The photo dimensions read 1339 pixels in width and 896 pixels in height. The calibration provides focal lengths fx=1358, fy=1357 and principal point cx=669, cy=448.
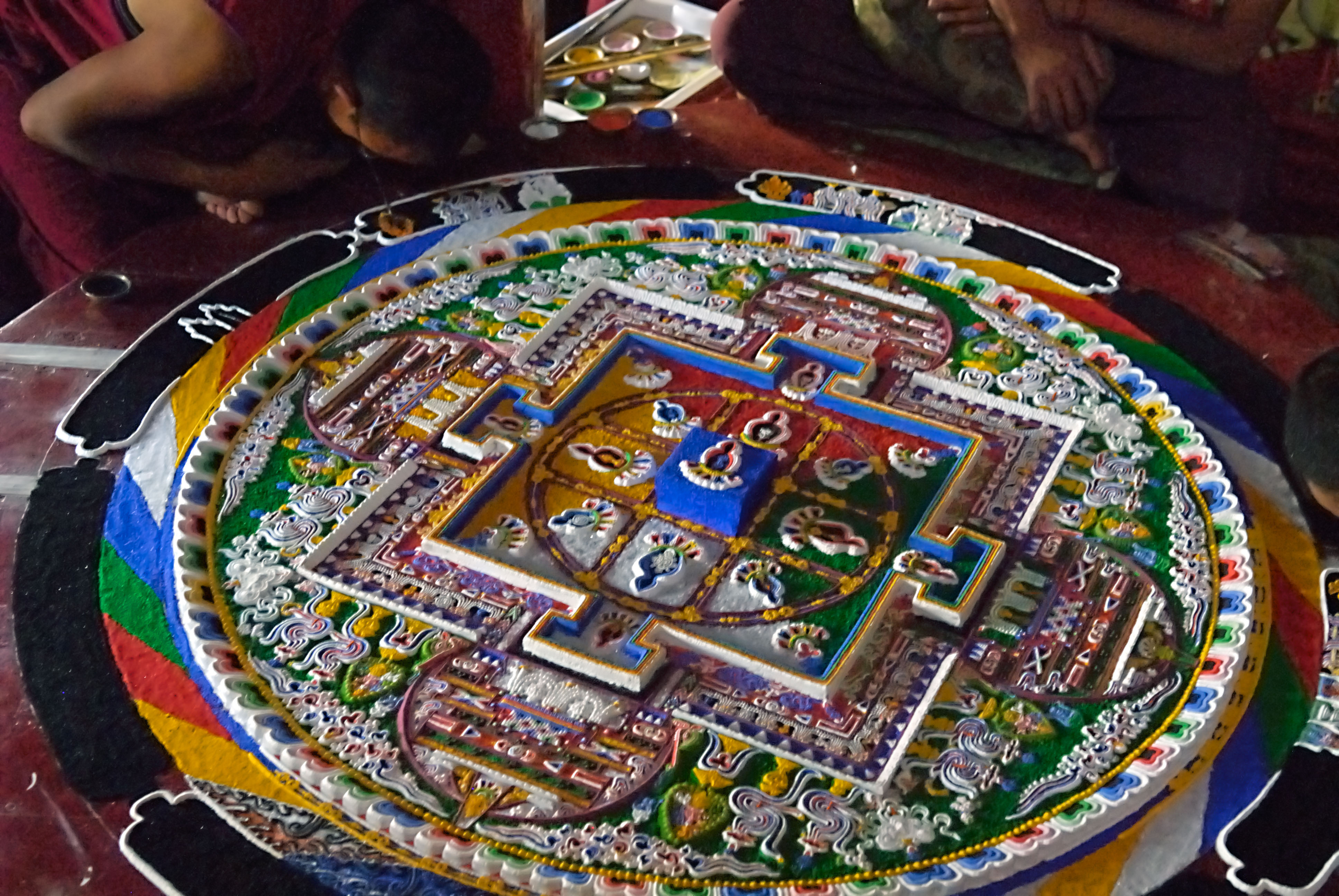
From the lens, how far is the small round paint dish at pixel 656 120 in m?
2.85

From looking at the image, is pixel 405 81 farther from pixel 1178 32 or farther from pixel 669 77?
pixel 1178 32

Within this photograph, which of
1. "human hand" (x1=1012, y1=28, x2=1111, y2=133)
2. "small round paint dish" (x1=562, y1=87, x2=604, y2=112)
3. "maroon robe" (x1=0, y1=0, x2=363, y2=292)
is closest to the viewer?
"maroon robe" (x1=0, y1=0, x2=363, y2=292)

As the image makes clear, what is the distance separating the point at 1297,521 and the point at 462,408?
127 centimetres

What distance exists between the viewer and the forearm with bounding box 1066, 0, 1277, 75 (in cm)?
248

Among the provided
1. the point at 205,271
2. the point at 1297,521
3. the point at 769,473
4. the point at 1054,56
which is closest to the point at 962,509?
the point at 769,473

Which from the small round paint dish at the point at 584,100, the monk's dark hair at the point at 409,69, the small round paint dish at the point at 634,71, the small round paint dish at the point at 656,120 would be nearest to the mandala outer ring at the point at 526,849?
the monk's dark hair at the point at 409,69

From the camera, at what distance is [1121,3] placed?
255 cm

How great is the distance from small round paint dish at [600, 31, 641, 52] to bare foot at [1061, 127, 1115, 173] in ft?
4.05

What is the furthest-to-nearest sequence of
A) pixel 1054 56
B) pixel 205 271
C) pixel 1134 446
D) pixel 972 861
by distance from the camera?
pixel 1054 56
pixel 205 271
pixel 1134 446
pixel 972 861

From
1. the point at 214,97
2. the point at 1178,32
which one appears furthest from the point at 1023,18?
the point at 214,97

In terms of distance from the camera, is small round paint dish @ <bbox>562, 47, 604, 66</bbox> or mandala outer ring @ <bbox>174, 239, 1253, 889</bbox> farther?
small round paint dish @ <bbox>562, 47, 604, 66</bbox>

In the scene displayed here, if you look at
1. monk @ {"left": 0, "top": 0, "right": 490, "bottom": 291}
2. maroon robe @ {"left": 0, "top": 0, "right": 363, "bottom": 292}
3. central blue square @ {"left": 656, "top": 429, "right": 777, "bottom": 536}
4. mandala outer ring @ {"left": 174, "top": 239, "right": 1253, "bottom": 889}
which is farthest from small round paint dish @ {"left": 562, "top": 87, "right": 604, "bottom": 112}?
central blue square @ {"left": 656, "top": 429, "right": 777, "bottom": 536}

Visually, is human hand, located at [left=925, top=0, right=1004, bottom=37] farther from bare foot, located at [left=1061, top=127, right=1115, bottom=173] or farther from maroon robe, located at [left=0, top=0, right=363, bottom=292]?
maroon robe, located at [left=0, top=0, right=363, bottom=292]

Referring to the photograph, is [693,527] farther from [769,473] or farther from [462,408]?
[462,408]
